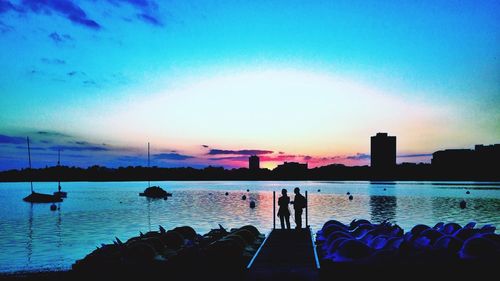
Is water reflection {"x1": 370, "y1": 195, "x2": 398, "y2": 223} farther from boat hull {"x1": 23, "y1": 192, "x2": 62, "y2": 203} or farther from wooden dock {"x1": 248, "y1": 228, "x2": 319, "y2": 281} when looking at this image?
boat hull {"x1": 23, "y1": 192, "x2": 62, "y2": 203}

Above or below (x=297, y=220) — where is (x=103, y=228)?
below

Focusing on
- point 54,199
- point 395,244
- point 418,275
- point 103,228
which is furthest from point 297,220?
point 54,199

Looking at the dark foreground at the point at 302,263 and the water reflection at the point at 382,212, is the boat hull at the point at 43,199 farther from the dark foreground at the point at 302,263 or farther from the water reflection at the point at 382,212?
the dark foreground at the point at 302,263

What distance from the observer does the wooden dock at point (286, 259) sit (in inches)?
622

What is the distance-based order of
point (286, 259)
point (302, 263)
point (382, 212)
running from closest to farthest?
point (302, 263) < point (286, 259) < point (382, 212)

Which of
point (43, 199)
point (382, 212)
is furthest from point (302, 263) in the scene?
point (43, 199)

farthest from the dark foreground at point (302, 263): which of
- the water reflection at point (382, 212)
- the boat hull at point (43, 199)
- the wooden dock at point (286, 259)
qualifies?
the boat hull at point (43, 199)

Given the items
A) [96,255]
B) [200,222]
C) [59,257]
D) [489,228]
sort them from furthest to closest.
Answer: [200,222], [59,257], [489,228], [96,255]

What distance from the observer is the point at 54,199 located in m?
123

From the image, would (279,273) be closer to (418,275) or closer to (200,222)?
(418,275)

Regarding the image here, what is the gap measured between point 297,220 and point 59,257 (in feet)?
68.1

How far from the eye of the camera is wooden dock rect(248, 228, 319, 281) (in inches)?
622

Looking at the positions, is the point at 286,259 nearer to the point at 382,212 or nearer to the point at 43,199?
the point at 382,212

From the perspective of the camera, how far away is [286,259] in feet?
61.9
